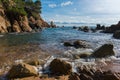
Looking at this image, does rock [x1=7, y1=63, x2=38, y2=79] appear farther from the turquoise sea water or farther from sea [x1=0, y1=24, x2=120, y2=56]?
the turquoise sea water

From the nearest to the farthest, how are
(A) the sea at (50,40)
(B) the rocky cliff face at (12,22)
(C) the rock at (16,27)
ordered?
1. (A) the sea at (50,40)
2. (B) the rocky cliff face at (12,22)
3. (C) the rock at (16,27)

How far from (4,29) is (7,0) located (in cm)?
1729

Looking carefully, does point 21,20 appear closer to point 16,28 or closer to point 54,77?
point 16,28

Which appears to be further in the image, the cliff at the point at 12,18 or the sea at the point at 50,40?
the cliff at the point at 12,18

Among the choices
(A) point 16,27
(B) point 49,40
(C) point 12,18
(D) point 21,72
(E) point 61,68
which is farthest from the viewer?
(C) point 12,18

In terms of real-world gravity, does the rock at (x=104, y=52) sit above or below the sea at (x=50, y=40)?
above

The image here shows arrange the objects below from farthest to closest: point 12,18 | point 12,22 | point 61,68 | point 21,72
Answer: point 12,18 → point 12,22 → point 61,68 → point 21,72

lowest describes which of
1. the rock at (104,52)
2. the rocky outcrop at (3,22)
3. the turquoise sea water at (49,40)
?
the turquoise sea water at (49,40)

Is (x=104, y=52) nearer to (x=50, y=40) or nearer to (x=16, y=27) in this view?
(x=50, y=40)

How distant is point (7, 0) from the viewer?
79125 millimetres

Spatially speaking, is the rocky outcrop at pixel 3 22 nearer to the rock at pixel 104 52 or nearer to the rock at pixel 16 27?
the rock at pixel 16 27

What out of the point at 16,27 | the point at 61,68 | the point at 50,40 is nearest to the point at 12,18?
the point at 16,27

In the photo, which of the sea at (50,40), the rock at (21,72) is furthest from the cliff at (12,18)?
the rock at (21,72)

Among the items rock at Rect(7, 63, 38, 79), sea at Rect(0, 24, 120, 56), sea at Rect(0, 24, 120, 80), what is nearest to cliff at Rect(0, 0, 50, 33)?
sea at Rect(0, 24, 120, 56)
